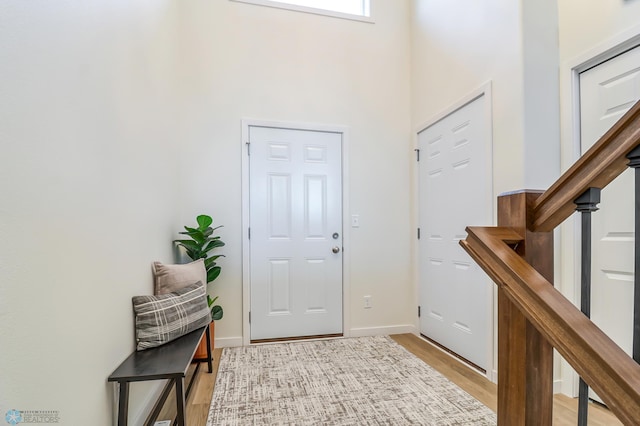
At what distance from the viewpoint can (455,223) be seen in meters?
2.74

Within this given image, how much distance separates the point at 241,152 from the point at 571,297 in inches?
111

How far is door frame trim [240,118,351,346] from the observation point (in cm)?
309

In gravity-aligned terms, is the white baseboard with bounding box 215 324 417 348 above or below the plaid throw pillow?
below

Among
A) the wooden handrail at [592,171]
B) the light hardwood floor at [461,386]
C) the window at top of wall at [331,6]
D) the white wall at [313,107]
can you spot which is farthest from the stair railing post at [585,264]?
the window at top of wall at [331,6]

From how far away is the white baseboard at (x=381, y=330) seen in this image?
10.9 ft

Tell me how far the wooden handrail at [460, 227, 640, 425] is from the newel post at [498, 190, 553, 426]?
0.08 m

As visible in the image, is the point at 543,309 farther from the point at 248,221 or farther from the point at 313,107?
the point at 313,107

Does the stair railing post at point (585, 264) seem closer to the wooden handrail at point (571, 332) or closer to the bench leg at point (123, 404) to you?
the wooden handrail at point (571, 332)

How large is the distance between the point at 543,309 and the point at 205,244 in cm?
271

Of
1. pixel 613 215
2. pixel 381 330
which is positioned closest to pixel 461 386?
pixel 381 330

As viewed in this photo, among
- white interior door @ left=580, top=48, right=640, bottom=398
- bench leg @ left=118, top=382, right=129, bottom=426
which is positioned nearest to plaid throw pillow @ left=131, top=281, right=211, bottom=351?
bench leg @ left=118, top=382, right=129, bottom=426

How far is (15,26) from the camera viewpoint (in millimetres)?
899

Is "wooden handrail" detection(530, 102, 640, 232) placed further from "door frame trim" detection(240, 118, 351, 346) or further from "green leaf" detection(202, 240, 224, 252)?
"door frame trim" detection(240, 118, 351, 346)
